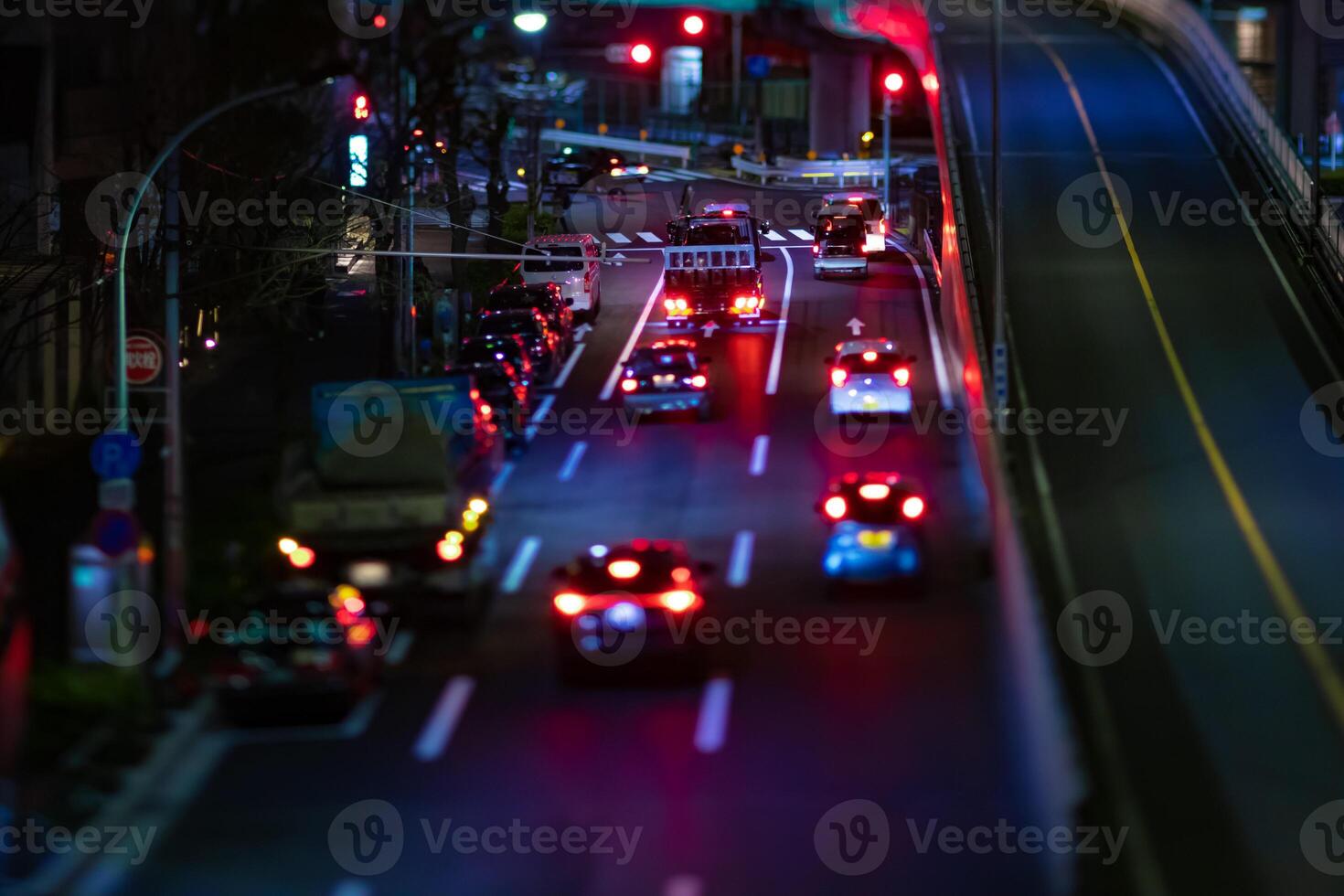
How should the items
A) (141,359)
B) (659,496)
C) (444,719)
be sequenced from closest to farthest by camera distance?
(444,719)
(141,359)
(659,496)

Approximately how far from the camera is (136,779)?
17.5 metres

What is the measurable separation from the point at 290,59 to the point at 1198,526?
31143mm

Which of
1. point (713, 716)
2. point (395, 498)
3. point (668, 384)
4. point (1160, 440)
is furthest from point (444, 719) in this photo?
point (668, 384)

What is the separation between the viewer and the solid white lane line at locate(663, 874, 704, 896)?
15656 mm

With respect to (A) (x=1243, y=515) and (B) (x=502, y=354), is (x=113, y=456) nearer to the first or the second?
(A) (x=1243, y=515)

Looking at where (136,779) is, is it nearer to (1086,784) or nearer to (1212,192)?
(1086,784)

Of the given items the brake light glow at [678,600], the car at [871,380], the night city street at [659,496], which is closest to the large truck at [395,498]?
the night city street at [659,496]

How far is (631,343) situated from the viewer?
1788 inches

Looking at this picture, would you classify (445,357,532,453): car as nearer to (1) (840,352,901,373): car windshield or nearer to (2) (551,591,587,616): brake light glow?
(1) (840,352,901,373): car windshield

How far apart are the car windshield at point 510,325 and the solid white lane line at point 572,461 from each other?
7.51 meters

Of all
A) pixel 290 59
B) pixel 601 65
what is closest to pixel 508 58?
pixel 290 59

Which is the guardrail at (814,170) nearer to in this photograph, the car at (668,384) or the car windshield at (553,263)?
the car windshield at (553,263)

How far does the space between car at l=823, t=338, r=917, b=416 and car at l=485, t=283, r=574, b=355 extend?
953 centimetres

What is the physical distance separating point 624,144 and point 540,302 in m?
43.0
